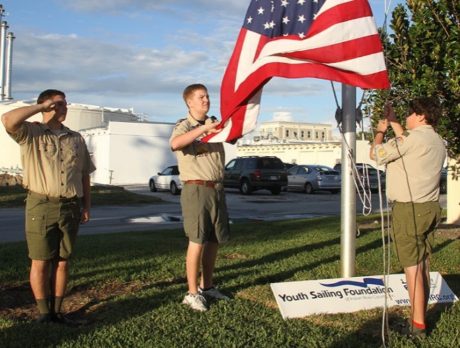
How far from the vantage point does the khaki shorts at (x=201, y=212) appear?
5355mm

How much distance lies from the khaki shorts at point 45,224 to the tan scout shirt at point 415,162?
2547mm

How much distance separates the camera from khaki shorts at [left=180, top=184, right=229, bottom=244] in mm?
5355

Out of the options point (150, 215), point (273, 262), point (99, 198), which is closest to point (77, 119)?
point (99, 198)

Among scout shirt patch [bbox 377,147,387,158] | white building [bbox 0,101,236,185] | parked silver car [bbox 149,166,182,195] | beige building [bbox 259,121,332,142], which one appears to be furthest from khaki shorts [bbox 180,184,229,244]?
beige building [bbox 259,121,332,142]

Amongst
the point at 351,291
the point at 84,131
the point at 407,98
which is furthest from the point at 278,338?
the point at 84,131

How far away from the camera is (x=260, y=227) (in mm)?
12305

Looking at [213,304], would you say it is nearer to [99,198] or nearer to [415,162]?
[415,162]

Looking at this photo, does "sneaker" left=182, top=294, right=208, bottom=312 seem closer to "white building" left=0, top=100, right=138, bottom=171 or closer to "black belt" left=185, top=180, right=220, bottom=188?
"black belt" left=185, top=180, right=220, bottom=188

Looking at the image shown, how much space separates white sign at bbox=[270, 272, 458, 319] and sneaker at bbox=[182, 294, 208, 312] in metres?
0.62

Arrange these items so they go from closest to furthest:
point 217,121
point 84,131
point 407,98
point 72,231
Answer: point 72,231
point 217,121
point 407,98
point 84,131

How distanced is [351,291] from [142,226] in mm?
9142

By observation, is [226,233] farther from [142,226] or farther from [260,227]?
[142,226]

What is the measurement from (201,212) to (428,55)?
3358 millimetres

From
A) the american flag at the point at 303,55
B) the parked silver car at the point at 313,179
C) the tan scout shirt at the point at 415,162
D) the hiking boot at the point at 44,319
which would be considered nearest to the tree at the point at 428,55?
the american flag at the point at 303,55
